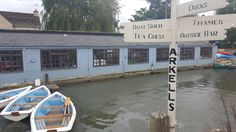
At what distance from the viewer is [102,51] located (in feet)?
47.2

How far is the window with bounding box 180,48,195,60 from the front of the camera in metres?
18.6

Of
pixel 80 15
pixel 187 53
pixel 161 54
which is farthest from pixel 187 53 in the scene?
pixel 80 15

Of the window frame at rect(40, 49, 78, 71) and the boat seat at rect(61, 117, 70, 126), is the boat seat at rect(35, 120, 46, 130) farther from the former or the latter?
the window frame at rect(40, 49, 78, 71)

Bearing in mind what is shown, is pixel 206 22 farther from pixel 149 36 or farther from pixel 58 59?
pixel 58 59


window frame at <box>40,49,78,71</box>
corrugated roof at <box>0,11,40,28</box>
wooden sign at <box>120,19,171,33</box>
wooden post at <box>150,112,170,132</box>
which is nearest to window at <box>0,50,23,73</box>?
window frame at <box>40,49,78,71</box>

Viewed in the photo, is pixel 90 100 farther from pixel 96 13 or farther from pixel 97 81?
pixel 96 13

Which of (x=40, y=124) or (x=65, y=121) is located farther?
(x=65, y=121)

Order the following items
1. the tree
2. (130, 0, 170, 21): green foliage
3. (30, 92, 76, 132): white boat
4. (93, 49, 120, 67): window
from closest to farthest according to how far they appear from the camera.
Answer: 1. (30, 92, 76, 132): white boat
2. (93, 49, 120, 67): window
3. the tree
4. (130, 0, 170, 21): green foliage

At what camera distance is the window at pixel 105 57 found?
14.1 m

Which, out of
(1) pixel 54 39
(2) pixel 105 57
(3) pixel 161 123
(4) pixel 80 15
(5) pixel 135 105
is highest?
(4) pixel 80 15

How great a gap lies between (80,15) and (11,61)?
1798 cm

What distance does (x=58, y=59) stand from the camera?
12625 mm

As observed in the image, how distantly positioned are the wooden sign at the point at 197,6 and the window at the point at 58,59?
36.2 ft

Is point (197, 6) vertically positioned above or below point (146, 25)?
above
